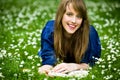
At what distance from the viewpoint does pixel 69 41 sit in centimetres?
527

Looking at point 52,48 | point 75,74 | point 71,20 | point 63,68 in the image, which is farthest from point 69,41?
point 75,74

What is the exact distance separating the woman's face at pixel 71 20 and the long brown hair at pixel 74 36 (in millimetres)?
48

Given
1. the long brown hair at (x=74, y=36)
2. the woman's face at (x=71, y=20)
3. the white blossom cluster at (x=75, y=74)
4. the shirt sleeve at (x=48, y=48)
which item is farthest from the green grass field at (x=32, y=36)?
the woman's face at (x=71, y=20)

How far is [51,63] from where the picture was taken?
198 inches

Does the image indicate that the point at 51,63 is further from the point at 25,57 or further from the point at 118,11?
the point at 118,11

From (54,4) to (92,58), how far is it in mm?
5879

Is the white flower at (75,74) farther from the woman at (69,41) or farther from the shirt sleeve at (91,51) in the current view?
the shirt sleeve at (91,51)

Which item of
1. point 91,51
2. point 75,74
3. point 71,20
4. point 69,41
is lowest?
point 75,74

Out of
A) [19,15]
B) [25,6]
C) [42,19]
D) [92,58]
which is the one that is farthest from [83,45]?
[25,6]

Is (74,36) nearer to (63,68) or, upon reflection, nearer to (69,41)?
(69,41)

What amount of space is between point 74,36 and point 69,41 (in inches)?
4.0

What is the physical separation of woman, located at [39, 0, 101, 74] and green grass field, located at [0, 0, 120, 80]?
0.62 ft

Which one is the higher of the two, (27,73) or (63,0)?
(63,0)

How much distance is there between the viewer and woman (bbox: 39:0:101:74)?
4938 mm
